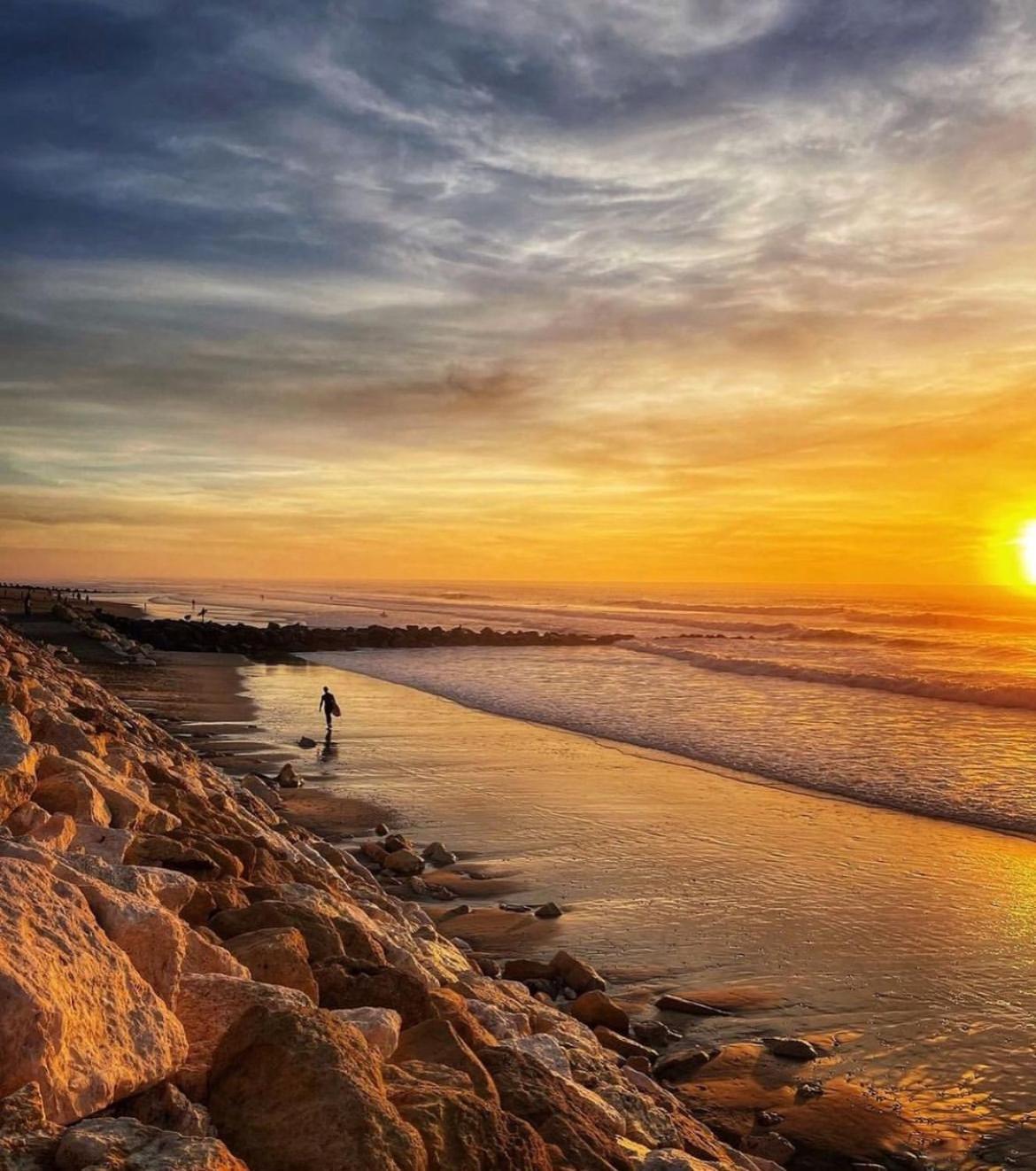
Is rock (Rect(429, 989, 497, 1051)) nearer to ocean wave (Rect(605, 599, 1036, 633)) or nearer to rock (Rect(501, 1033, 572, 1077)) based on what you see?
rock (Rect(501, 1033, 572, 1077))

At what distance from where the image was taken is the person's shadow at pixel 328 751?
732 inches

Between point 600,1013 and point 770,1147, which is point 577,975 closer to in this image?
point 600,1013

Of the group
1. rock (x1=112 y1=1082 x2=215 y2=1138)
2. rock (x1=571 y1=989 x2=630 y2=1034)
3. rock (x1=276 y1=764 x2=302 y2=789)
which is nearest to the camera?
rock (x1=112 y1=1082 x2=215 y2=1138)

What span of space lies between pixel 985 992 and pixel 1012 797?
28.9 feet

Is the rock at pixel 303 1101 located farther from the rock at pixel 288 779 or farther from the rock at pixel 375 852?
the rock at pixel 288 779

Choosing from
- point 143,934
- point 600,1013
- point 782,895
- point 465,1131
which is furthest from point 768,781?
point 143,934

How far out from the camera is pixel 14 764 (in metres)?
5.00

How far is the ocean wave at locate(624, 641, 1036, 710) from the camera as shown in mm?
29922

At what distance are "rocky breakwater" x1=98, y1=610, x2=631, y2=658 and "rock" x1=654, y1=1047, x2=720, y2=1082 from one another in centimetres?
3902

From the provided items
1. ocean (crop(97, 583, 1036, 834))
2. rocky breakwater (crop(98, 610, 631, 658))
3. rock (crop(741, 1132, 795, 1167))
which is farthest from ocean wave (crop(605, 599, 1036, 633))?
rock (crop(741, 1132, 795, 1167))

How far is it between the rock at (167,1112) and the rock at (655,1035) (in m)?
5.07

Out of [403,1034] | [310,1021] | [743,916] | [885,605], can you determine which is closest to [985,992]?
[743,916]

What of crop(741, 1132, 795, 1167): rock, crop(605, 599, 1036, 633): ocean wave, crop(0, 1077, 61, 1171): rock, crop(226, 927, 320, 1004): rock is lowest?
crop(741, 1132, 795, 1167): rock

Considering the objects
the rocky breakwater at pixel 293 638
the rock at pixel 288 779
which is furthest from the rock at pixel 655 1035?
the rocky breakwater at pixel 293 638
